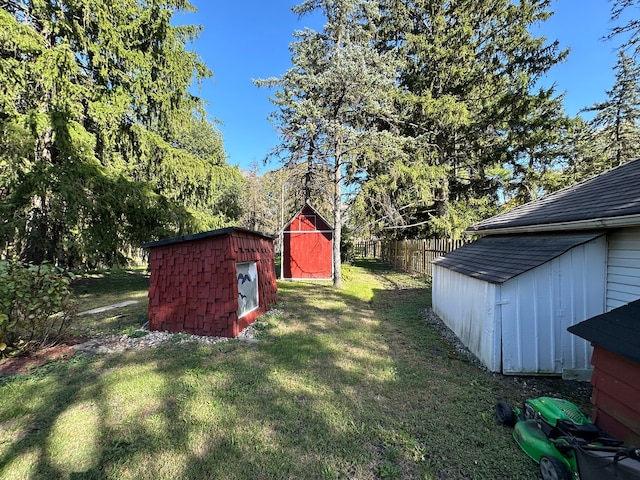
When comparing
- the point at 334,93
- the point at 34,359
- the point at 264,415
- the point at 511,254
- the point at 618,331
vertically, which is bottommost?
the point at 264,415

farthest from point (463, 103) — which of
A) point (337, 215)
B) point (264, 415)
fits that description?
point (264, 415)

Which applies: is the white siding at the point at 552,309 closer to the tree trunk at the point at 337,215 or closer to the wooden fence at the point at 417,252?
the wooden fence at the point at 417,252

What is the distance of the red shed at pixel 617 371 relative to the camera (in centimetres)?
240

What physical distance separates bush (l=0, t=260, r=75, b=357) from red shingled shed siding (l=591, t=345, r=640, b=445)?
6.93m

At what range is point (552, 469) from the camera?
90.9 inches

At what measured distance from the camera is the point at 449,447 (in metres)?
2.83

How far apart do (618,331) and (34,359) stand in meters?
7.56

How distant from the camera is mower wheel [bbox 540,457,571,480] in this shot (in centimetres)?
223

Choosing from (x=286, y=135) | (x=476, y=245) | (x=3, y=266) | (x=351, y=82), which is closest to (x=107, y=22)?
(x=286, y=135)

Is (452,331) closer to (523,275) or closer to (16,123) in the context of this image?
(523,275)

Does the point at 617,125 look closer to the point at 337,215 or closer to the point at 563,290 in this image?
the point at 337,215

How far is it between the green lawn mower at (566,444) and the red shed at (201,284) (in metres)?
4.78

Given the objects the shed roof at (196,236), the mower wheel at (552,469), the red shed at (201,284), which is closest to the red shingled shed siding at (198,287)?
the red shed at (201,284)

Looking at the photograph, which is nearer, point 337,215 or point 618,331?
point 618,331
